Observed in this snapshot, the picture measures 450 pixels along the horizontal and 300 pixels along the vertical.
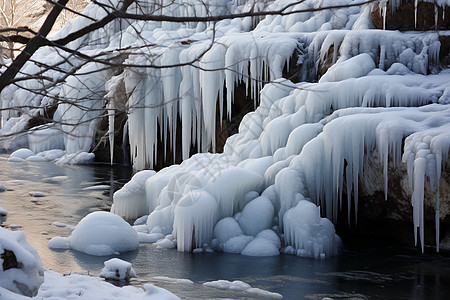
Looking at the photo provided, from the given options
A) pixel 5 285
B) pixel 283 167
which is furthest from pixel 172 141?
pixel 5 285

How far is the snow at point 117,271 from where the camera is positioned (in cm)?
620

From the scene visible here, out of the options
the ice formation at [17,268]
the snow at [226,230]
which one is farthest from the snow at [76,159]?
the ice formation at [17,268]

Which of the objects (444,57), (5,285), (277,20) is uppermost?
(277,20)

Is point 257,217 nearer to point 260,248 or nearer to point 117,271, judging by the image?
point 260,248

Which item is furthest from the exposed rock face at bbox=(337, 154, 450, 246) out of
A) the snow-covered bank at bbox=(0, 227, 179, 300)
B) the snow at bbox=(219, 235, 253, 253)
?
the snow-covered bank at bbox=(0, 227, 179, 300)

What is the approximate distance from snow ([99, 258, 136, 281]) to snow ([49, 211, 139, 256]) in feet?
3.51

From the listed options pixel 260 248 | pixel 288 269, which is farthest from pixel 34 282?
pixel 260 248

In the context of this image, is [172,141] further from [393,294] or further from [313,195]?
[393,294]

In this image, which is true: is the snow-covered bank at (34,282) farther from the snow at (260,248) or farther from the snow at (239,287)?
the snow at (260,248)

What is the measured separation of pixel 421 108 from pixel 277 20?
268 inches

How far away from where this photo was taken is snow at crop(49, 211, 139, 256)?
24.4 ft

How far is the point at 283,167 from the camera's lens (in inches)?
328

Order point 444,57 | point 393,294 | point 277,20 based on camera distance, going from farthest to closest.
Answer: point 277,20 < point 444,57 < point 393,294

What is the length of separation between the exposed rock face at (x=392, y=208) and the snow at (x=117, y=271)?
358 centimetres
